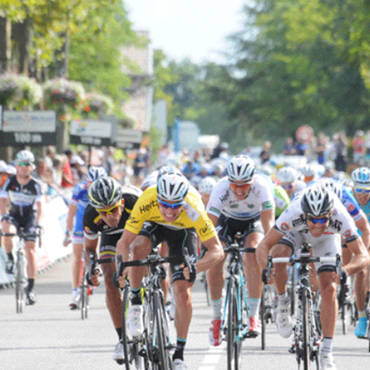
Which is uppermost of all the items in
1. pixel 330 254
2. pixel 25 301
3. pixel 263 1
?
pixel 263 1

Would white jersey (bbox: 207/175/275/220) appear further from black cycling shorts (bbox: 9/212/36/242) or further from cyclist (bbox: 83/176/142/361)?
black cycling shorts (bbox: 9/212/36/242)

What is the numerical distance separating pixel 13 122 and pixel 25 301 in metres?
7.86

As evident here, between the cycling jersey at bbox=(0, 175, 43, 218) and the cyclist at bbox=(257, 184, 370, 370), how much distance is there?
18.8 ft

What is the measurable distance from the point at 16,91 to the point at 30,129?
97.0 inches

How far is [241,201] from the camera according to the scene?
11.0 m

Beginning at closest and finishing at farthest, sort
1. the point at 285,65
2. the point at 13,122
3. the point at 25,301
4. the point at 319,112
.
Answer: the point at 25,301, the point at 13,122, the point at 319,112, the point at 285,65

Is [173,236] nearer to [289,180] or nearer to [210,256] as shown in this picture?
[210,256]

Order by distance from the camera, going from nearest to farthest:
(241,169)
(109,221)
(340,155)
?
(109,221) < (241,169) < (340,155)

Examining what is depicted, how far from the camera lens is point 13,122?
72.1 ft

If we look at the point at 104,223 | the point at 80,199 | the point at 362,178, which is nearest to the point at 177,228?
the point at 104,223

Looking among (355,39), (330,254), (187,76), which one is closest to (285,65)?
(355,39)

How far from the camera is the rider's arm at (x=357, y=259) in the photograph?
859cm

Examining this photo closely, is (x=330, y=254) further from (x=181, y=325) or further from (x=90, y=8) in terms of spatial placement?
(x=90, y=8)

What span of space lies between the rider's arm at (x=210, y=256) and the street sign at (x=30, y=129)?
1336cm
